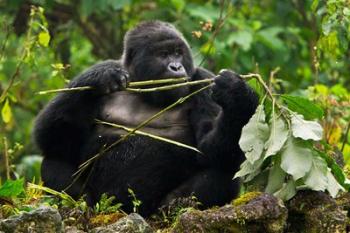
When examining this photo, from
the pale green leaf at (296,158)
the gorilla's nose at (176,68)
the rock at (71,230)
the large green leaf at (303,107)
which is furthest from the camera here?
A: the gorilla's nose at (176,68)

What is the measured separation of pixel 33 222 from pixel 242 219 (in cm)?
100

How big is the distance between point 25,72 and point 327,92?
17.5 ft

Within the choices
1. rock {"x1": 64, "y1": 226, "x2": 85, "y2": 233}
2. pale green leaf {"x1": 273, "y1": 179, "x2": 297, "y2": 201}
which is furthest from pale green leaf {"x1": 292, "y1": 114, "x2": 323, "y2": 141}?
rock {"x1": 64, "y1": 226, "x2": 85, "y2": 233}

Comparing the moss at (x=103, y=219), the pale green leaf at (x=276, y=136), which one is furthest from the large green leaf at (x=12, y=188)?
the pale green leaf at (x=276, y=136)

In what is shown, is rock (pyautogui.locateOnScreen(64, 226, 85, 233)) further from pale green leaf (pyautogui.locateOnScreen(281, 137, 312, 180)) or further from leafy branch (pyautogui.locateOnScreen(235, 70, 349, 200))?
pale green leaf (pyautogui.locateOnScreen(281, 137, 312, 180))

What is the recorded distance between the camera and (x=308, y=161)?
4922 mm

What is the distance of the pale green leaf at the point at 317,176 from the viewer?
15.6 ft

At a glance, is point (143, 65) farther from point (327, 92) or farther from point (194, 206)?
point (327, 92)

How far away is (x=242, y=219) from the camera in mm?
4512

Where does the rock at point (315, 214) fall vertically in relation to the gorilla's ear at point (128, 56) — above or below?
below

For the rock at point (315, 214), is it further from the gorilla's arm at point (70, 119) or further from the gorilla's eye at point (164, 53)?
the gorilla's eye at point (164, 53)

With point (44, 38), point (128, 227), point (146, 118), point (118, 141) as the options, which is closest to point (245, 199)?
point (128, 227)

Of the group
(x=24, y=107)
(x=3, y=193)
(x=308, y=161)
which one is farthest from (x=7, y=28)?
(x=24, y=107)

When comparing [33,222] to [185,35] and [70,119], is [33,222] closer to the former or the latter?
[70,119]
